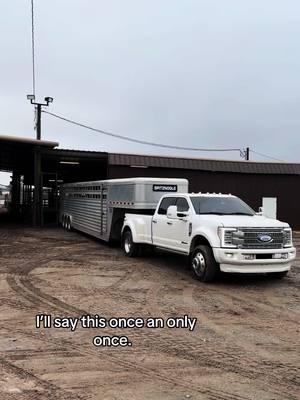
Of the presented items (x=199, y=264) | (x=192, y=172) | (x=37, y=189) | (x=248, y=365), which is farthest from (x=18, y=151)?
(x=248, y=365)

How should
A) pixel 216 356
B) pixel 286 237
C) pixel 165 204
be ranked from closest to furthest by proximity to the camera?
pixel 216 356, pixel 286 237, pixel 165 204

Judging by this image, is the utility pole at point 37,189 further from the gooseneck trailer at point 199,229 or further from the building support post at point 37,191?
the gooseneck trailer at point 199,229

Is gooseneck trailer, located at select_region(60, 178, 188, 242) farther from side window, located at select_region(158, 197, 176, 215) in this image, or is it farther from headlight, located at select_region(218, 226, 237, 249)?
headlight, located at select_region(218, 226, 237, 249)

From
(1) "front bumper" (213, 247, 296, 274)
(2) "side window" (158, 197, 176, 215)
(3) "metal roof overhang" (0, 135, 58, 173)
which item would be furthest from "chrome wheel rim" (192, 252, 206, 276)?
(3) "metal roof overhang" (0, 135, 58, 173)

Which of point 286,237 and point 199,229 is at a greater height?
point 199,229

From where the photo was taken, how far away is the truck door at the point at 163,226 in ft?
41.0

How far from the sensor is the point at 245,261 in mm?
10172

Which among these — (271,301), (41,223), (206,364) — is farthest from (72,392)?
(41,223)

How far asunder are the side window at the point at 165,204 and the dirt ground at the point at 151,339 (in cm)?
167

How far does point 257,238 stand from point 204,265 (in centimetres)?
124

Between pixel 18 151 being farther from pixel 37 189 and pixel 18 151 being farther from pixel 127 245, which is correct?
pixel 127 245

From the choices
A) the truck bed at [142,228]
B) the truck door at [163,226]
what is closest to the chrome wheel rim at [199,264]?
the truck door at [163,226]

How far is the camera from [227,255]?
10.2 m

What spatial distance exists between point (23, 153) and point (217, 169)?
1190 centimetres
